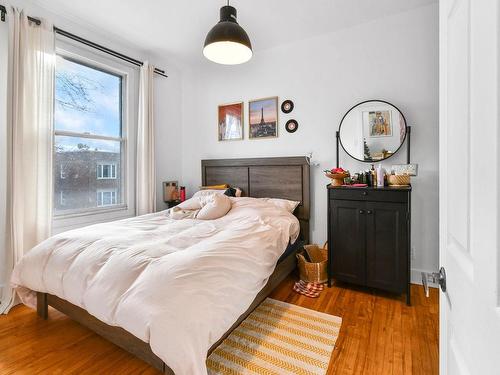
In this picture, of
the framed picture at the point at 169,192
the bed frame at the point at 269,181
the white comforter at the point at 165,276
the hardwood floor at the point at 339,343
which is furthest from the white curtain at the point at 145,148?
the hardwood floor at the point at 339,343

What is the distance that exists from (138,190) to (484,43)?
3365 mm

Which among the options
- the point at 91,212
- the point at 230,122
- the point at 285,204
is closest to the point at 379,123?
the point at 285,204

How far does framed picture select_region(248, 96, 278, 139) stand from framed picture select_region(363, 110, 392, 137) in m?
1.07

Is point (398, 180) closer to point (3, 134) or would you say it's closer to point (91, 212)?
point (91, 212)

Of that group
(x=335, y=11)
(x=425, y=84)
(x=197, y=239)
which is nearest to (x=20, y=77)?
(x=197, y=239)

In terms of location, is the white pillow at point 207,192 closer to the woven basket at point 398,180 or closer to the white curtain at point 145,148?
the white curtain at point 145,148

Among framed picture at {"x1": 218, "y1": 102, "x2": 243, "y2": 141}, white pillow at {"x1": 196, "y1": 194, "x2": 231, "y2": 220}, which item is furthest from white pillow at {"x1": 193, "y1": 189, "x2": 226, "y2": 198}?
framed picture at {"x1": 218, "y1": 102, "x2": 243, "y2": 141}

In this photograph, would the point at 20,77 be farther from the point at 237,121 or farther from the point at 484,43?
the point at 484,43

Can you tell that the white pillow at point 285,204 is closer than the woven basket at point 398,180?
No

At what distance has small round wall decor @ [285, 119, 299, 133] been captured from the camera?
3110 mm

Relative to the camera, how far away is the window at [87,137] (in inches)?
106

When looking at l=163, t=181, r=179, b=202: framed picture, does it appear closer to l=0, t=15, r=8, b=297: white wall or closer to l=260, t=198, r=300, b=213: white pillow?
l=260, t=198, r=300, b=213: white pillow

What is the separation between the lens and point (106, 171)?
10.2ft

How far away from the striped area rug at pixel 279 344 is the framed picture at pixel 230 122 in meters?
2.28
